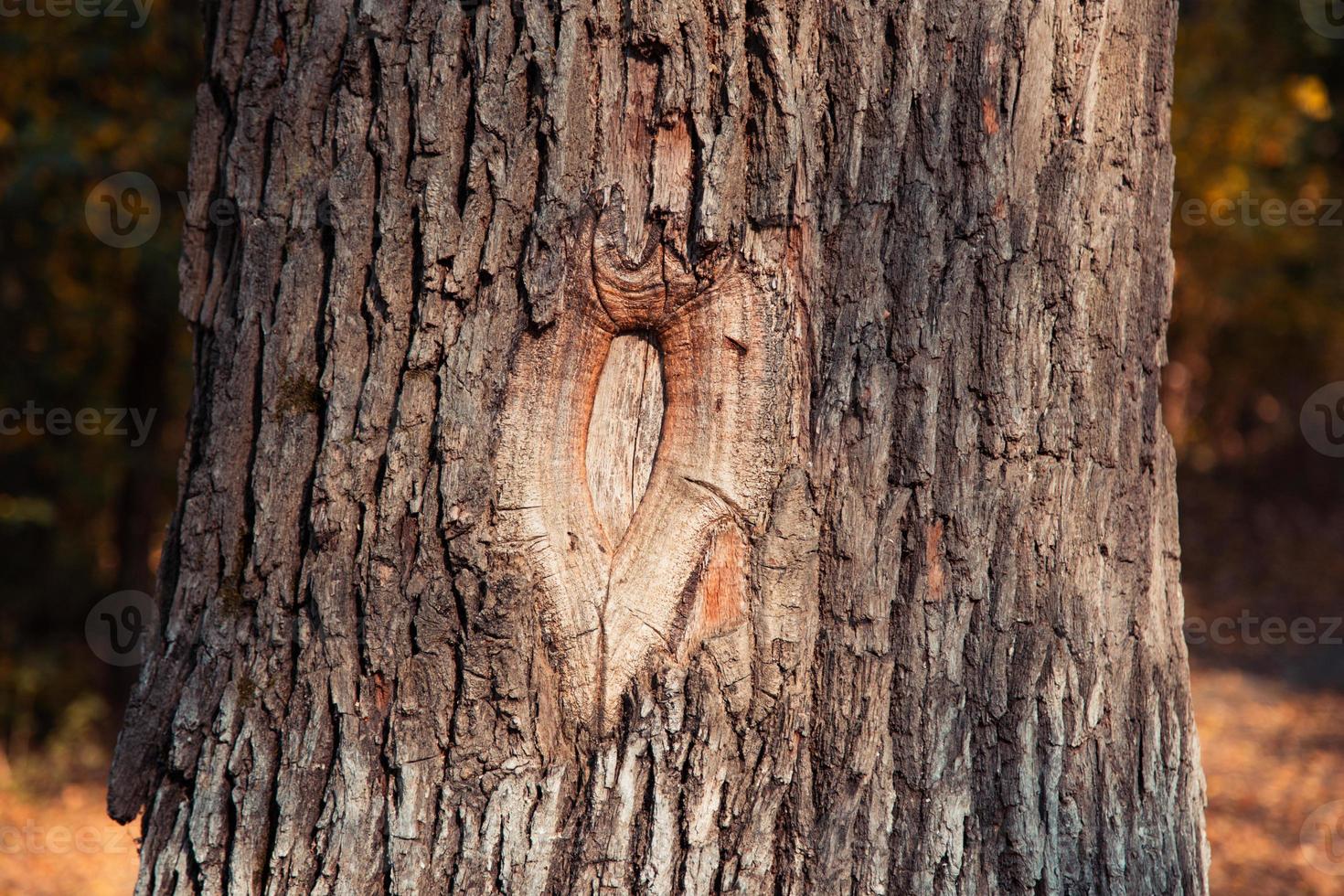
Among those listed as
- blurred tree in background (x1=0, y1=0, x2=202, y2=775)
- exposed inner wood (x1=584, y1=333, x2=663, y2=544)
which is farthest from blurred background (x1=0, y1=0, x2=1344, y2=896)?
exposed inner wood (x1=584, y1=333, x2=663, y2=544)

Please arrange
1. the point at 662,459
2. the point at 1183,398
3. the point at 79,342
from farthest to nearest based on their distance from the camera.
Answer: the point at 1183,398
the point at 79,342
the point at 662,459

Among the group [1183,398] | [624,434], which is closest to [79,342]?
[624,434]

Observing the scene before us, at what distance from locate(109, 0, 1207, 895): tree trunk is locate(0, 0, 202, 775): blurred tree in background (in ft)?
13.7

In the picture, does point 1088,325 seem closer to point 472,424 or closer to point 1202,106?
point 472,424

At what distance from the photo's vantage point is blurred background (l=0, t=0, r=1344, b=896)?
17.8 feet

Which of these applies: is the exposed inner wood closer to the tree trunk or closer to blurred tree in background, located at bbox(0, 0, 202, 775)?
the tree trunk

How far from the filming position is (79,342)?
260 inches

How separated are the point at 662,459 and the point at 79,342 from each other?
20.6ft

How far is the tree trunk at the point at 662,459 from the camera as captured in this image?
153cm

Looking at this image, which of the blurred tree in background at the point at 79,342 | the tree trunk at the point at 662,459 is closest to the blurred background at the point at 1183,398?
the blurred tree in background at the point at 79,342

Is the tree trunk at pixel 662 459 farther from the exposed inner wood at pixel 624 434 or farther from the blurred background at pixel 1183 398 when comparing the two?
the blurred background at pixel 1183 398

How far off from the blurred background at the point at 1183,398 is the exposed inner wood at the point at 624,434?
4108mm

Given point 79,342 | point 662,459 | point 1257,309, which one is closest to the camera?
point 662,459

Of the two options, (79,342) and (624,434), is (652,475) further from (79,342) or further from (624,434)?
(79,342)
